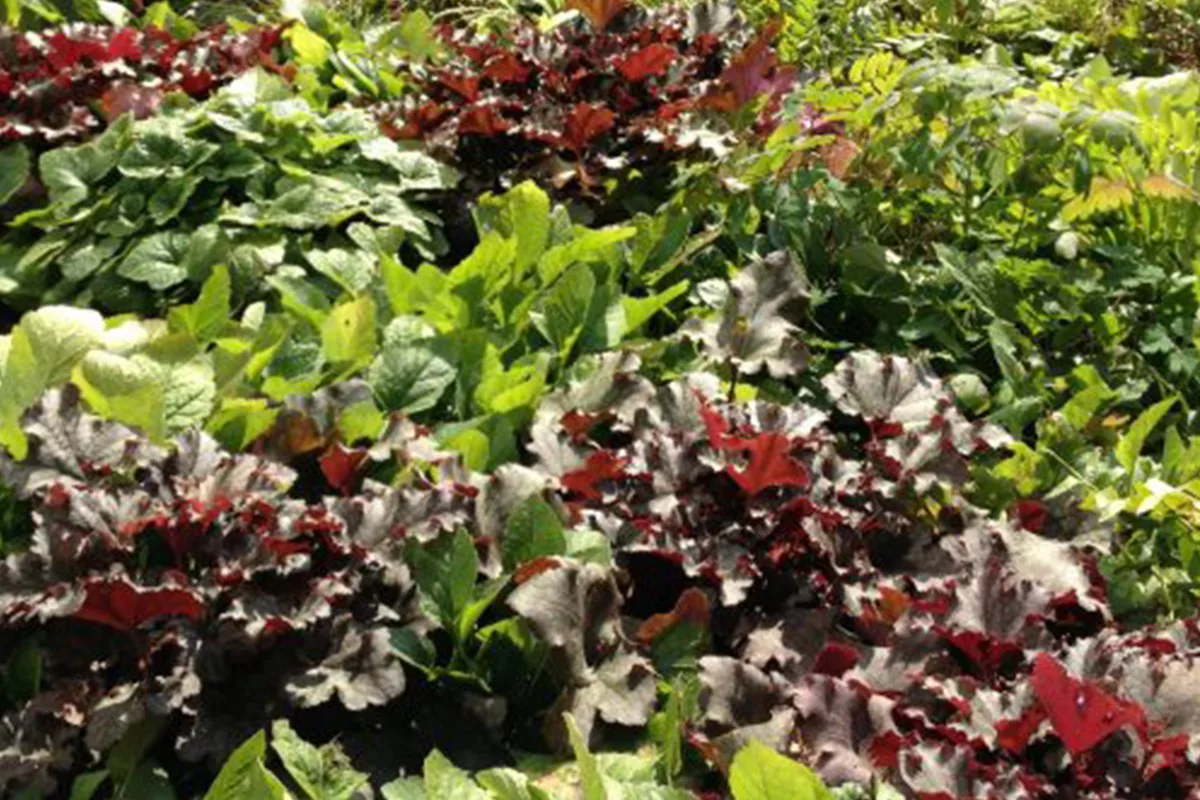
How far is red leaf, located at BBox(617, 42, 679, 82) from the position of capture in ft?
13.9

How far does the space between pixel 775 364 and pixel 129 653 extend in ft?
4.76

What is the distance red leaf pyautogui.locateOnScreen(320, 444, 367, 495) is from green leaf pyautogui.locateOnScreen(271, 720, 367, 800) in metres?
0.53

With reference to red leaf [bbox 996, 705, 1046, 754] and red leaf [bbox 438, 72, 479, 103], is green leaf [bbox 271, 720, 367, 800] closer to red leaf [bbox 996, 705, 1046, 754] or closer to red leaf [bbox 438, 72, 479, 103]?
red leaf [bbox 996, 705, 1046, 754]

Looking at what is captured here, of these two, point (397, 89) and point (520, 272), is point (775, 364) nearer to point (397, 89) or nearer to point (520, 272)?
point (520, 272)

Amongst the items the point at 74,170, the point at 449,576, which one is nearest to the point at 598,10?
the point at 74,170

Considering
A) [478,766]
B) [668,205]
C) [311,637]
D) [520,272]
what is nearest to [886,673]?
[478,766]

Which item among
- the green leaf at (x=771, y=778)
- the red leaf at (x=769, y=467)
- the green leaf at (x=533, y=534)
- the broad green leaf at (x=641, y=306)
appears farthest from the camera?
the broad green leaf at (x=641, y=306)

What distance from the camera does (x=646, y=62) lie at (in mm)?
4254

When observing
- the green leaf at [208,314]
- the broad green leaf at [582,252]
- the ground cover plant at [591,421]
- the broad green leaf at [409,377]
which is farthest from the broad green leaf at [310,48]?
the broad green leaf at [409,377]

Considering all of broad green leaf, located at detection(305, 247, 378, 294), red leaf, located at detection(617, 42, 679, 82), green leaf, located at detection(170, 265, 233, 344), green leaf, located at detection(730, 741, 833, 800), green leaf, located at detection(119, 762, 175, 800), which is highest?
green leaf, located at detection(730, 741, 833, 800)

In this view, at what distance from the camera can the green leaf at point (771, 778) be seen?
6.43 ft

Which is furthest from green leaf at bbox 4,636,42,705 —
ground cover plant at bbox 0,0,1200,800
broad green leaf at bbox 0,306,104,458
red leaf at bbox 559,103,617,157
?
red leaf at bbox 559,103,617,157

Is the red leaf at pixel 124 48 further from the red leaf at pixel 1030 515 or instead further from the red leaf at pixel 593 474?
the red leaf at pixel 1030 515

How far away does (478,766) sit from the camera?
2.37m
